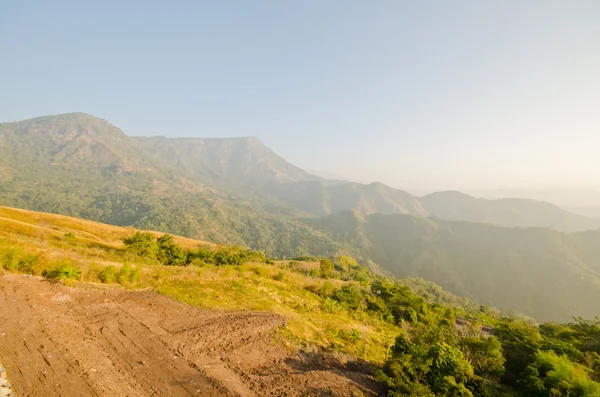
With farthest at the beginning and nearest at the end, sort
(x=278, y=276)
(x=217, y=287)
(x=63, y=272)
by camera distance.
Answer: (x=278, y=276) < (x=217, y=287) < (x=63, y=272)

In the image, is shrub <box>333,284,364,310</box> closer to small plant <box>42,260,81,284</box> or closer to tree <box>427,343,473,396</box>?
tree <box>427,343,473,396</box>

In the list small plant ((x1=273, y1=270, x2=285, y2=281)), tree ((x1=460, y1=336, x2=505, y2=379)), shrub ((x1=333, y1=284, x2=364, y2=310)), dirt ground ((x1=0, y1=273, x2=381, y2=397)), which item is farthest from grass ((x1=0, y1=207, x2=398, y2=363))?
tree ((x1=460, y1=336, x2=505, y2=379))

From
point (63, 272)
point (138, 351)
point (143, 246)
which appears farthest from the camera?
point (143, 246)

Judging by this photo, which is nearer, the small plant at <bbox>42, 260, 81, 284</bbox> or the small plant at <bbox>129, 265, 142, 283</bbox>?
the small plant at <bbox>42, 260, 81, 284</bbox>

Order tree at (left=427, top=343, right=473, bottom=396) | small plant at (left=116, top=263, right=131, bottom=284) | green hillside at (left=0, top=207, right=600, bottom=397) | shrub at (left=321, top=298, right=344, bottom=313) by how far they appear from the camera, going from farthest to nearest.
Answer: shrub at (left=321, top=298, right=344, bottom=313) < small plant at (left=116, top=263, right=131, bottom=284) < green hillside at (left=0, top=207, right=600, bottom=397) < tree at (left=427, top=343, right=473, bottom=396)

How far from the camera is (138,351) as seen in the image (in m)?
9.62

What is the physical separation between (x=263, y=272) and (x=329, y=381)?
1882cm

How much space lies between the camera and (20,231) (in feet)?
178

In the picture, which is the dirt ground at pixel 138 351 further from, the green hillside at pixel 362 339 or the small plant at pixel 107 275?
the small plant at pixel 107 275

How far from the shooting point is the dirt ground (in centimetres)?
783

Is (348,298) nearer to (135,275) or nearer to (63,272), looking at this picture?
(135,275)

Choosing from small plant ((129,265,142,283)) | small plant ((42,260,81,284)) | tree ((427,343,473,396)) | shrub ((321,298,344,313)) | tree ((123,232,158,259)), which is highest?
small plant ((42,260,81,284))

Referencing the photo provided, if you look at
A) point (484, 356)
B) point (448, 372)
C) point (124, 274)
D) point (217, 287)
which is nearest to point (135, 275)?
point (124, 274)

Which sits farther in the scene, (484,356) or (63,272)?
(484,356)
